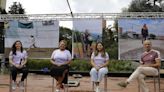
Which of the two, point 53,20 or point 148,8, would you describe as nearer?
point 53,20

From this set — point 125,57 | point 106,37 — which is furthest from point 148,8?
point 125,57

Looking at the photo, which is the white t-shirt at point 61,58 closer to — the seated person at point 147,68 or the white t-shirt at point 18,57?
the white t-shirt at point 18,57

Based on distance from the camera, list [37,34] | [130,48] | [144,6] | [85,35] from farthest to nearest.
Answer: [144,6] < [37,34] < [85,35] < [130,48]

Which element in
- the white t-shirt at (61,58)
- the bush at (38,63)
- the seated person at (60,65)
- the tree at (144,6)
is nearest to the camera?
the seated person at (60,65)

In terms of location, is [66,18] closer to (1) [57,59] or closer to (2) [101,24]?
(2) [101,24]

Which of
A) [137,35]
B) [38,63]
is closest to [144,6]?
[38,63]

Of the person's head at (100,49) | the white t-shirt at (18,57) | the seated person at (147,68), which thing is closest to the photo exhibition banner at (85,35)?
the white t-shirt at (18,57)

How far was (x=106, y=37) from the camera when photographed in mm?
18188

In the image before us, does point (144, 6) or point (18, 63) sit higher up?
point (144, 6)

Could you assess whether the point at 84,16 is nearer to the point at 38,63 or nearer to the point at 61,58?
the point at 38,63

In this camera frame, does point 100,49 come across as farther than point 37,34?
No

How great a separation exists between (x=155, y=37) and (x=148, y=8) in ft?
60.4

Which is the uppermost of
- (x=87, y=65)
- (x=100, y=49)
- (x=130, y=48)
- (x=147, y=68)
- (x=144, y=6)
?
(x=144, y=6)

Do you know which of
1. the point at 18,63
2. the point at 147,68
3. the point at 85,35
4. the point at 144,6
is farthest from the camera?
the point at 144,6
